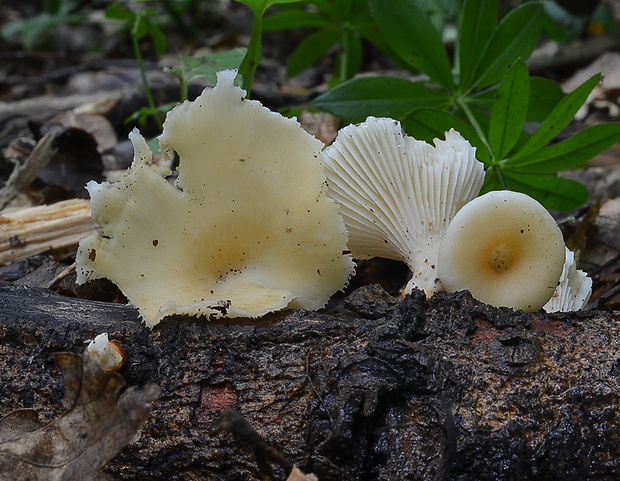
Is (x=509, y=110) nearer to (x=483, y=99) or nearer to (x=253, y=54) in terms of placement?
(x=483, y=99)

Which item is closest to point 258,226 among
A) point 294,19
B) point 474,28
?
point 474,28

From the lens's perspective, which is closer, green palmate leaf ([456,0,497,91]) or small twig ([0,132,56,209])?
green palmate leaf ([456,0,497,91])

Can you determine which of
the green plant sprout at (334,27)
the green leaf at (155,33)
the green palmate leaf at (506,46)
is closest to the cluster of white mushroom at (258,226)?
the green palmate leaf at (506,46)

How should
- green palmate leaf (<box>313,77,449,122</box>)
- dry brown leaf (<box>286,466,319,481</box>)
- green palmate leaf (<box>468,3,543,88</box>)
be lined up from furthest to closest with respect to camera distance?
1. green palmate leaf (<box>468,3,543,88</box>)
2. green palmate leaf (<box>313,77,449,122</box>)
3. dry brown leaf (<box>286,466,319,481</box>)

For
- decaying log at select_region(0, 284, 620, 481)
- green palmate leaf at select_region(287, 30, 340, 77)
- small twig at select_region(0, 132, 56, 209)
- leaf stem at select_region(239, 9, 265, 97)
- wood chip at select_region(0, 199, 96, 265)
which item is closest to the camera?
decaying log at select_region(0, 284, 620, 481)

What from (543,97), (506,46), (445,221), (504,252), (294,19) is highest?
(294,19)

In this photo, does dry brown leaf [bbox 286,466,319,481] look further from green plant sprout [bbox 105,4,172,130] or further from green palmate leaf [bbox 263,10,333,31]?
green palmate leaf [bbox 263,10,333,31]

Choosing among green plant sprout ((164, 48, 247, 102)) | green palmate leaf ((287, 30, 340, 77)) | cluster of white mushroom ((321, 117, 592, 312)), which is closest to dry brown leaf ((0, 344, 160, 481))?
cluster of white mushroom ((321, 117, 592, 312))
